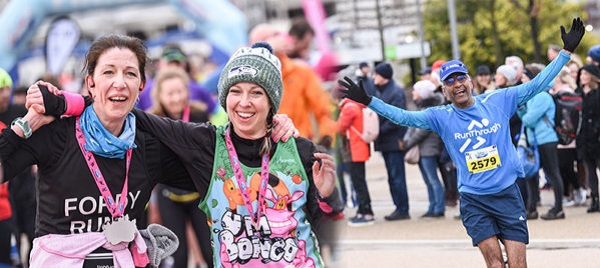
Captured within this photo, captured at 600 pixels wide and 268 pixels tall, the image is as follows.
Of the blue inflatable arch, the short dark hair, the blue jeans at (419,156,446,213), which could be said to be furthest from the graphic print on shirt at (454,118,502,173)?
the blue inflatable arch

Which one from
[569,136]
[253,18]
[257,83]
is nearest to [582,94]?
[569,136]

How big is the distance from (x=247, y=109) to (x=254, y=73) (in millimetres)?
158

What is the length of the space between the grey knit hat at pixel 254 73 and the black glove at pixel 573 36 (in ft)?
9.66

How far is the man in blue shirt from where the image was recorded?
6.35m

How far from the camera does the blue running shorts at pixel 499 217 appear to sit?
6320mm

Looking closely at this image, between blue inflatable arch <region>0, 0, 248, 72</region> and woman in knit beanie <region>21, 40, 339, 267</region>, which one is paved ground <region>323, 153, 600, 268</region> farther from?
blue inflatable arch <region>0, 0, 248, 72</region>

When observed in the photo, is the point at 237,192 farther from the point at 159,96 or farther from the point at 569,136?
the point at 569,136

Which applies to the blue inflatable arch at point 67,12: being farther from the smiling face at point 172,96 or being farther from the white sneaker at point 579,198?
the smiling face at point 172,96

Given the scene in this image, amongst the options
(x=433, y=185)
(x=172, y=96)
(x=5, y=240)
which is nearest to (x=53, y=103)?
(x=172, y=96)

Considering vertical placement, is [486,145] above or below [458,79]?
below

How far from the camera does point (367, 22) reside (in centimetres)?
3794

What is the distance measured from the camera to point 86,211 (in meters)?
3.84

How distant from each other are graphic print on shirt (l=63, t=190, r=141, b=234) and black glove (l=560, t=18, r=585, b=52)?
3.74m

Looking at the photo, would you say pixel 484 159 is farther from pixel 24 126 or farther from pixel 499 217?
pixel 24 126
